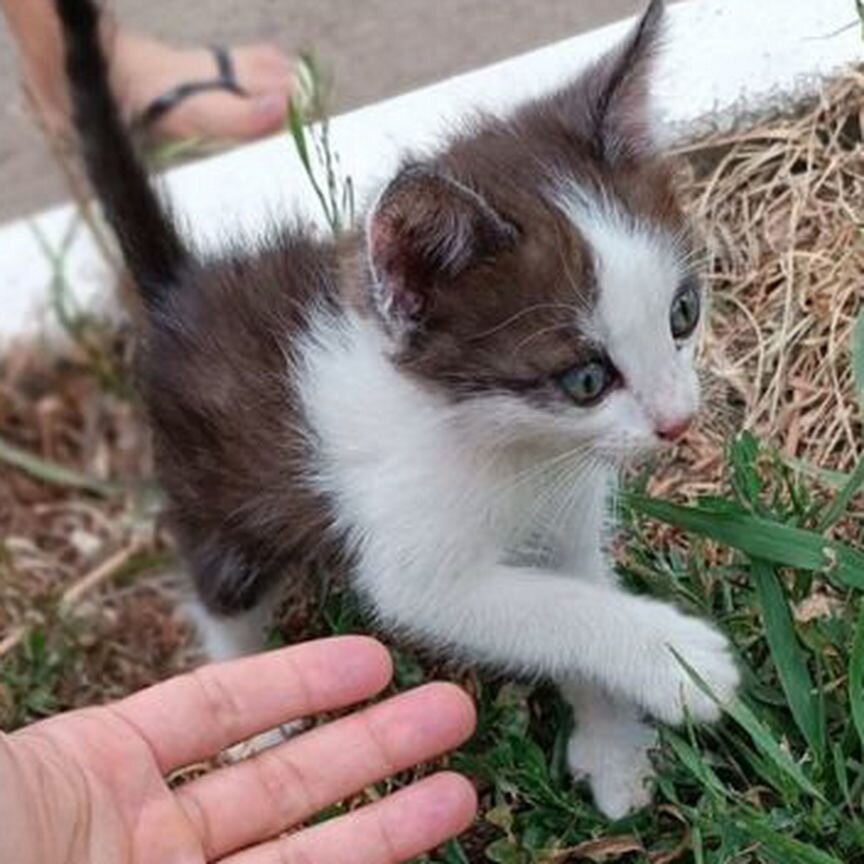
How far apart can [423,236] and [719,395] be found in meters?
0.78

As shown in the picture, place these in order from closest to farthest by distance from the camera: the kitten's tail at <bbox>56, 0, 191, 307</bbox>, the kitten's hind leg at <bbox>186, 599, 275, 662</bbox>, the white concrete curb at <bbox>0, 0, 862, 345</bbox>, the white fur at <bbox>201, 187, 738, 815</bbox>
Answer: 1. the white fur at <bbox>201, 187, 738, 815</bbox>
2. the kitten's tail at <bbox>56, 0, 191, 307</bbox>
3. the kitten's hind leg at <bbox>186, 599, 275, 662</bbox>
4. the white concrete curb at <bbox>0, 0, 862, 345</bbox>

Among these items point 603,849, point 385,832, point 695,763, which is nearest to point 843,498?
point 695,763

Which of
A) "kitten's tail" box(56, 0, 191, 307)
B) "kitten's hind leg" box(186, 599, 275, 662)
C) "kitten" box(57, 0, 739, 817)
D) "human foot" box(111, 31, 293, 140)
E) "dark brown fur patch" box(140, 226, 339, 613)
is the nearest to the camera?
"kitten" box(57, 0, 739, 817)

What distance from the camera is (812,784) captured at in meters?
2.14

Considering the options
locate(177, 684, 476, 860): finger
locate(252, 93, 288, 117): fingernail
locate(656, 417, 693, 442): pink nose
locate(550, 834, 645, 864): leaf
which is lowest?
locate(550, 834, 645, 864): leaf

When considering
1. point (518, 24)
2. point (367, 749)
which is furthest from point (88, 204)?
point (367, 749)

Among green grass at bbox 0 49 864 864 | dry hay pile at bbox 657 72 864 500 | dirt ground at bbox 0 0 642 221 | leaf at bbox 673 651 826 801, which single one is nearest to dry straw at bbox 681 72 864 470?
dry hay pile at bbox 657 72 864 500

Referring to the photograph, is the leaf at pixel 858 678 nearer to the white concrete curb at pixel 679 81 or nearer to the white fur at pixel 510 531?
the white fur at pixel 510 531

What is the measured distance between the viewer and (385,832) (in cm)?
220

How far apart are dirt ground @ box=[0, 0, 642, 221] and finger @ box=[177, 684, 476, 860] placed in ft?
3.59

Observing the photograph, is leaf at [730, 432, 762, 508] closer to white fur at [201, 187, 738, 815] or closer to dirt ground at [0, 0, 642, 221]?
white fur at [201, 187, 738, 815]

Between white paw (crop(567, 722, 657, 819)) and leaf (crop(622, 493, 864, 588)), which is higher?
leaf (crop(622, 493, 864, 588))

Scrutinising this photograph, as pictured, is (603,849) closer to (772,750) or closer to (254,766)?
(772,750)

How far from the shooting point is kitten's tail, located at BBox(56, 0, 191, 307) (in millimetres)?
2582
